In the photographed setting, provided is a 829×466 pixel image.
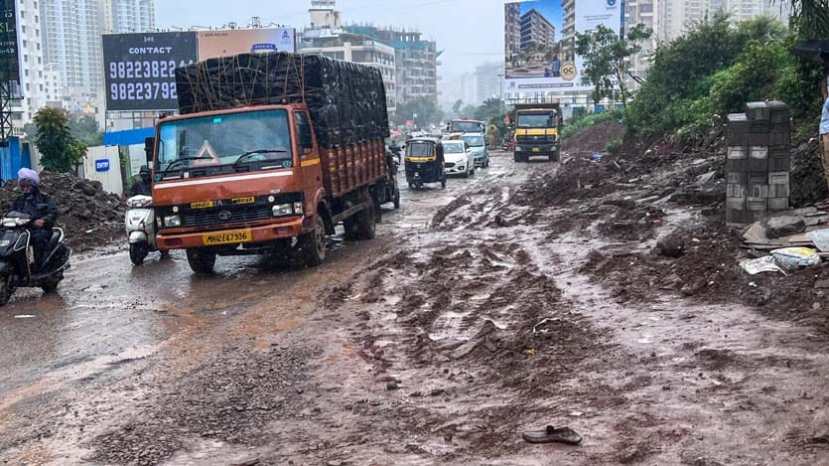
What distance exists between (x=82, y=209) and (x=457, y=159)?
17.9 m

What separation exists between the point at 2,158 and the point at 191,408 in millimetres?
21453

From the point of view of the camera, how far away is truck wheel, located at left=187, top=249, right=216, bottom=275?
41.0 ft

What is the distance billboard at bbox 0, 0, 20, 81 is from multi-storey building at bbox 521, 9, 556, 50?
148 feet

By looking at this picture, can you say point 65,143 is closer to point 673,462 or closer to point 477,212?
point 477,212

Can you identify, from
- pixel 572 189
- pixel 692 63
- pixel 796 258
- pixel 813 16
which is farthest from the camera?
pixel 692 63

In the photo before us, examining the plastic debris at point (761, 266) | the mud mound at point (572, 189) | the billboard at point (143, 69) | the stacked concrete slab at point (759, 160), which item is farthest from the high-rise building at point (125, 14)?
the plastic debris at point (761, 266)

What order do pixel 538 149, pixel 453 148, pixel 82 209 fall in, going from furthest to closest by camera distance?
pixel 538 149 < pixel 453 148 < pixel 82 209

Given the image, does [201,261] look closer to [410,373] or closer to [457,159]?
[410,373]

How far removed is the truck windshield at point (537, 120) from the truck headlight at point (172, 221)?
3113 centimetres

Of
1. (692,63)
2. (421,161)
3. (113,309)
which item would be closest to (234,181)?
(113,309)

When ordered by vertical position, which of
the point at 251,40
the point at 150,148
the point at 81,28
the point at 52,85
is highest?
the point at 81,28

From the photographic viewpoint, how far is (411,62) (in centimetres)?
17162

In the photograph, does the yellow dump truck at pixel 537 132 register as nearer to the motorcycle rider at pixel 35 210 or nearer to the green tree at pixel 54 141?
the green tree at pixel 54 141

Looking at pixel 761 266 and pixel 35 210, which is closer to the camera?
pixel 761 266
